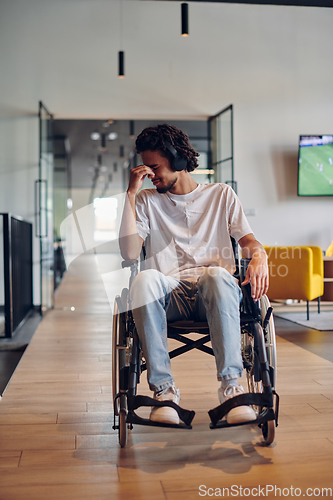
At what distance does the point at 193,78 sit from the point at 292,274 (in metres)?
2.56

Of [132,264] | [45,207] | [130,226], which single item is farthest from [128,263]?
[45,207]

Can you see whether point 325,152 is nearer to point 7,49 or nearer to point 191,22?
point 191,22

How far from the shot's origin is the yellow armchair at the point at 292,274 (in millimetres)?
4000

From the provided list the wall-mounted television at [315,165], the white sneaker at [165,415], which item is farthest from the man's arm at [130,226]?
the wall-mounted television at [315,165]

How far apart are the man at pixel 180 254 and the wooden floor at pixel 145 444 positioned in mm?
205

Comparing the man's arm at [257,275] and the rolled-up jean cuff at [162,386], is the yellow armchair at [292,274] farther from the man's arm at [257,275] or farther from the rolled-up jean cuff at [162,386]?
the rolled-up jean cuff at [162,386]

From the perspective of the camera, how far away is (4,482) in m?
1.33

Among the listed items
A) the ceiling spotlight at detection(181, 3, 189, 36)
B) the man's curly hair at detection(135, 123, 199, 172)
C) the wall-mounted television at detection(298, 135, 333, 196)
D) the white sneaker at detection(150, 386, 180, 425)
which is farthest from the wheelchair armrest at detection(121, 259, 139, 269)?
the wall-mounted television at detection(298, 135, 333, 196)

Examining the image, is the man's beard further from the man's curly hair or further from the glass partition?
the glass partition

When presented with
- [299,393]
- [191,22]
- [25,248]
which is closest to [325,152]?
[191,22]

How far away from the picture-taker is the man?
4.75ft

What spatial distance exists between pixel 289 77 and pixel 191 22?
1273mm

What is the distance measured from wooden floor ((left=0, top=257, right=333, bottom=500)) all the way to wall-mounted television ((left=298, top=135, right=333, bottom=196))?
313 centimetres

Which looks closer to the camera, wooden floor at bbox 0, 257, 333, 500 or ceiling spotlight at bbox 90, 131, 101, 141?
wooden floor at bbox 0, 257, 333, 500
